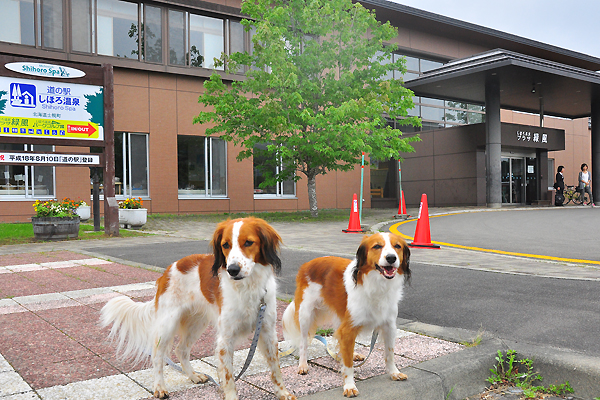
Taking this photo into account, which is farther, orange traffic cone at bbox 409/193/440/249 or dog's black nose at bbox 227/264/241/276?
orange traffic cone at bbox 409/193/440/249

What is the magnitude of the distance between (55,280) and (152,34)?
17.9 m

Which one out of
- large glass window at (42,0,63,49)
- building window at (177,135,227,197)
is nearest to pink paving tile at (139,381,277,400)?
building window at (177,135,227,197)

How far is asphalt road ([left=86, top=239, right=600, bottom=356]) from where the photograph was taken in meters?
4.25

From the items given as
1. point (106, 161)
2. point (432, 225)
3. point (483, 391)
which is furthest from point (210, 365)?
point (432, 225)

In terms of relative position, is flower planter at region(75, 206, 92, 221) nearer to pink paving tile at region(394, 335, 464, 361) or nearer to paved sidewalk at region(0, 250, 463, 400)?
paved sidewalk at region(0, 250, 463, 400)

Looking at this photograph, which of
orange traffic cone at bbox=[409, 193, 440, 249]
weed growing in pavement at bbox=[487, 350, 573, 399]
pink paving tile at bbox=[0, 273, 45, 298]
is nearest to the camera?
weed growing in pavement at bbox=[487, 350, 573, 399]

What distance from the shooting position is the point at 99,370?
3.32 meters

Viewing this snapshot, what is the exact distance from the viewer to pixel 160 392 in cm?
291

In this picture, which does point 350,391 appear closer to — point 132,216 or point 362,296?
point 362,296

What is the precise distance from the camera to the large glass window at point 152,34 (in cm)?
2206

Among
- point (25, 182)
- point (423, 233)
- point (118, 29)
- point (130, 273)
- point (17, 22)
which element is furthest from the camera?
point (118, 29)

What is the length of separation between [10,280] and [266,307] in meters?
5.61

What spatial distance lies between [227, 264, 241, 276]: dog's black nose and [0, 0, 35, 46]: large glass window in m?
21.2

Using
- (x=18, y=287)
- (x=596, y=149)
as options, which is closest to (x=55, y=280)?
(x=18, y=287)
